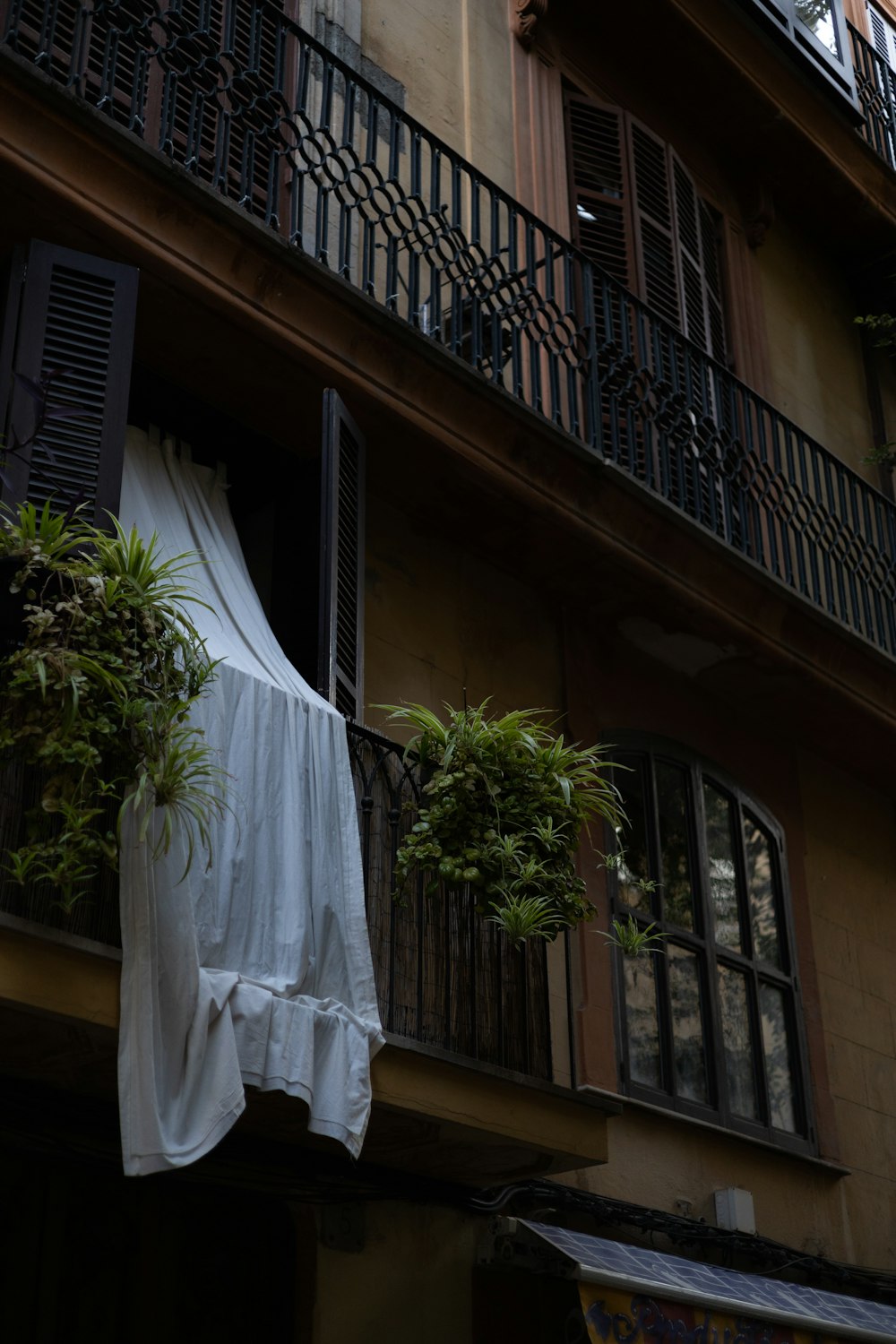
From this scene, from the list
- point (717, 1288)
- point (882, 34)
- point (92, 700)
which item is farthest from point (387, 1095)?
point (882, 34)

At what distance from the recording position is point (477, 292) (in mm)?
9438

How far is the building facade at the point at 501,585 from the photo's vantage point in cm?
672

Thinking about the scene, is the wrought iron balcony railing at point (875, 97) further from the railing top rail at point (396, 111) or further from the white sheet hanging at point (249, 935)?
the white sheet hanging at point (249, 935)

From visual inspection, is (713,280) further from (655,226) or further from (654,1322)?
(654,1322)

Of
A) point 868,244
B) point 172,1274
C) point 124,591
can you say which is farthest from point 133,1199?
point 868,244

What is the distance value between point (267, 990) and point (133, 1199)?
1602 mm

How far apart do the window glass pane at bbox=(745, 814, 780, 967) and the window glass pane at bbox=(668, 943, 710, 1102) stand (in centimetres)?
67

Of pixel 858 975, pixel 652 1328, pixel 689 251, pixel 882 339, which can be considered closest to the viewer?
pixel 652 1328

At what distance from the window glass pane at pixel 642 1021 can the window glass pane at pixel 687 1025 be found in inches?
5.1

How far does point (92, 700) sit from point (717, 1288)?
408 centimetres

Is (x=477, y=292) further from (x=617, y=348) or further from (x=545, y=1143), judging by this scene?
(x=545, y=1143)

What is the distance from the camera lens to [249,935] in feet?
19.8

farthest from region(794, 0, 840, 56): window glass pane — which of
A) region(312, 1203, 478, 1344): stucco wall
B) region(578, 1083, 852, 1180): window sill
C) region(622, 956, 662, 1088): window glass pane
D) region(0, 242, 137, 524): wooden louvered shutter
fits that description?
region(312, 1203, 478, 1344): stucco wall

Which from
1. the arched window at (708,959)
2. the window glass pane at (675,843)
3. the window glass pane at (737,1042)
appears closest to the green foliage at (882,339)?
the arched window at (708,959)
